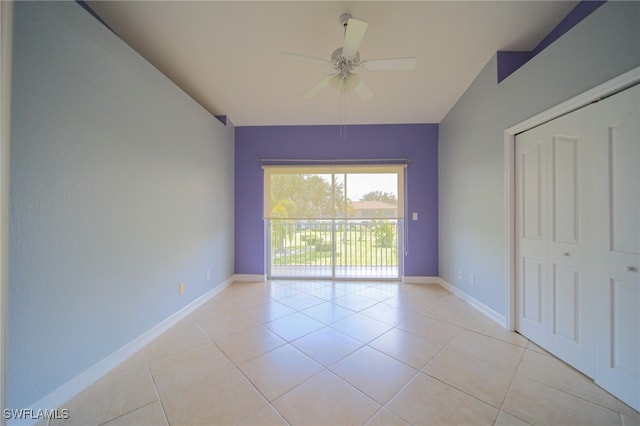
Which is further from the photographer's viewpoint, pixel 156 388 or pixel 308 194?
pixel 308 194

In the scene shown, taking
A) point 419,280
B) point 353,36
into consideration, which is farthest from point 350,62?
point 419,280

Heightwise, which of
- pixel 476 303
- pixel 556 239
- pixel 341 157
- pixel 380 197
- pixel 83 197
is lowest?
pixel 476 303

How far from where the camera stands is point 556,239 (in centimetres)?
176

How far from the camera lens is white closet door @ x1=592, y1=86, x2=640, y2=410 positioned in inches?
51.3

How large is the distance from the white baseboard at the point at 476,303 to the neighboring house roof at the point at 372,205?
1390 mm

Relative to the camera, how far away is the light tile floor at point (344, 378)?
1252 mm

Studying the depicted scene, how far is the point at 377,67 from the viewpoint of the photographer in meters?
1.91

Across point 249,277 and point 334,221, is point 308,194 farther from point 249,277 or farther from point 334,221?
point 249,277

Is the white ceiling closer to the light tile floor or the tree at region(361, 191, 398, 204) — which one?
the tree at region(361, 191, 398, 204)

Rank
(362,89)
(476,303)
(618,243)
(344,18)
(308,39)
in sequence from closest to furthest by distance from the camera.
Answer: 1. (618,243)
2. (344,18)
3. (308,39)
4. (362,89)
5. (476,303)

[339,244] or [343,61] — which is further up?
[343,61]

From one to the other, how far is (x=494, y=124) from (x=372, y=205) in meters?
1.86

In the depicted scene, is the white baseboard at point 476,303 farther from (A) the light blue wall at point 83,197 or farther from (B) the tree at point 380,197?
(A) the light blue wall at point 83,197

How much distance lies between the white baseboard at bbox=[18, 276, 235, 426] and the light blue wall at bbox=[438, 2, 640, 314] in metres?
3.33
